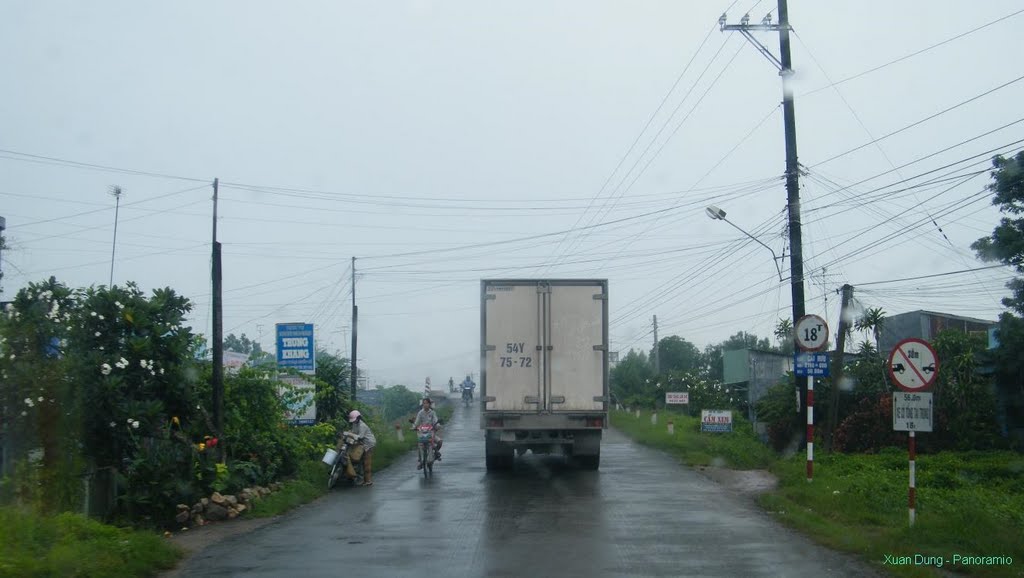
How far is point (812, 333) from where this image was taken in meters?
17.4

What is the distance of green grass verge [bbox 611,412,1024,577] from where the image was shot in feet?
34.3

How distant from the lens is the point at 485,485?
18.8 metres

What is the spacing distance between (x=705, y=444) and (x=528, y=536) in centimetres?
1585

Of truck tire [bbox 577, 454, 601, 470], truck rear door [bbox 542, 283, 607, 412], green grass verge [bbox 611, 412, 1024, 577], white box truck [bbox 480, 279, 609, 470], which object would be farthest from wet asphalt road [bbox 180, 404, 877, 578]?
truck rear door [bbox 542, 283, 607, 412]

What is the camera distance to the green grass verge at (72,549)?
897 cm

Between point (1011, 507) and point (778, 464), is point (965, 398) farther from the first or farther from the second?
point (1011, 507)

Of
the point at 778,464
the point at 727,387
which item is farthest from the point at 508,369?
the point at 727,387

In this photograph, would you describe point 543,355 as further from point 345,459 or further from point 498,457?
point 345,459

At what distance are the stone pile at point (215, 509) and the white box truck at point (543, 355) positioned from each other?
5.69 meters

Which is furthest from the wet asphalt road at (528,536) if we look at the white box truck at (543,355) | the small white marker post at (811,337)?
the small white marker post at (811,337)

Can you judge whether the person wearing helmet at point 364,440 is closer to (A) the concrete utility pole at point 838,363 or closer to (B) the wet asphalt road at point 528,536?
(B) the wet asphalt road at point 528,536

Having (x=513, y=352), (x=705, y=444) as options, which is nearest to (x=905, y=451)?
(x=705, y=444)

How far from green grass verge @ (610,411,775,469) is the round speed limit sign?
5129 millimetres

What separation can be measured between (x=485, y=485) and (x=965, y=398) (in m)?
16.2
